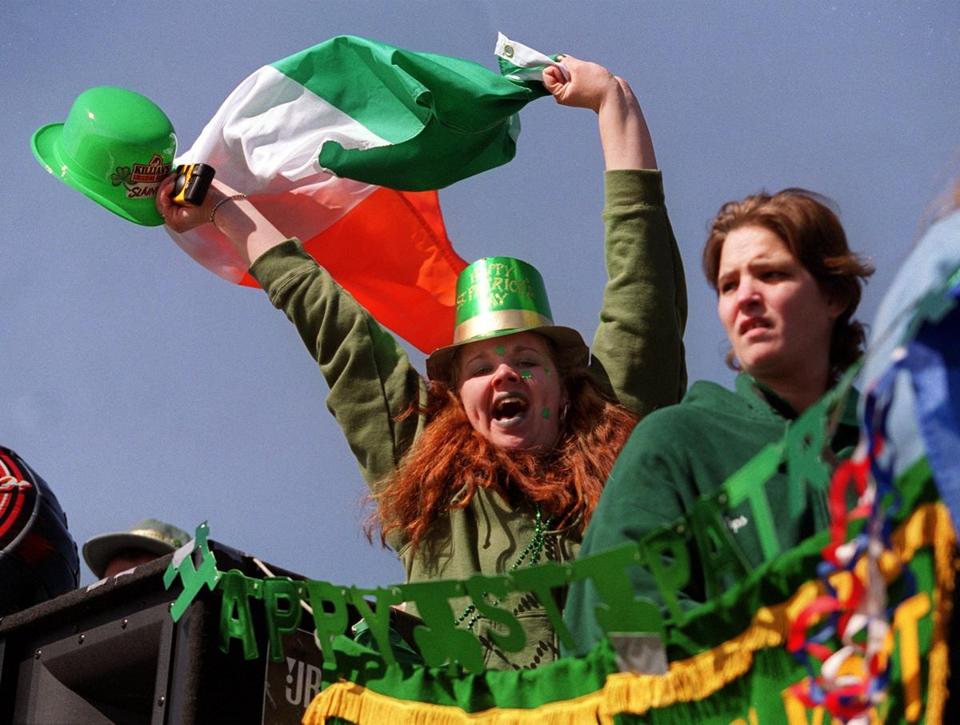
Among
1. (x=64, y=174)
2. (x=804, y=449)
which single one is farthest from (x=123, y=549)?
(x=804, y=449)

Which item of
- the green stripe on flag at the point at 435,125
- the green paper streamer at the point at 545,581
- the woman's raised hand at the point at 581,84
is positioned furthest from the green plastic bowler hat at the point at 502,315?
the green paper streamer at the point at 545,581

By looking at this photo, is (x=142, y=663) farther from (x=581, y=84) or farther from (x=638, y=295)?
(x=581, y=84)

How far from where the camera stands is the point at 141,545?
4.94 m

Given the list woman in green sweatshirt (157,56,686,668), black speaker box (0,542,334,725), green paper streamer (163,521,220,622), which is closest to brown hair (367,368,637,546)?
woman in green sweatshirt (157,56,686,668)

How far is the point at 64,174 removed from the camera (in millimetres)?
4715

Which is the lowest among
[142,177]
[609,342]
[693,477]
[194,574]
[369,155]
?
[693,477]

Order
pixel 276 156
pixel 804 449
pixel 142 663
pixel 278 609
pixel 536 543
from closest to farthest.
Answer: pixel 804 449
pixel 278 609
pixel 142 663
pixel 536 543
pixel 276 156

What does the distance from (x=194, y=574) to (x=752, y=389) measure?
1.21 m

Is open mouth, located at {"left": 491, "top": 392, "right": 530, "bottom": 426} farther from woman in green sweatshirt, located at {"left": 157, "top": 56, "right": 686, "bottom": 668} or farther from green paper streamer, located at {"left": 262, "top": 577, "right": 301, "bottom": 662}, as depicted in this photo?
green paper streamer, located at {"left": 262, "top": 577, "right": 301, "bottom": 662}

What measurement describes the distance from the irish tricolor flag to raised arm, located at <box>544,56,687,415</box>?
0.65m

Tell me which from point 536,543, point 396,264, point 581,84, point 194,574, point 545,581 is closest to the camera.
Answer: point 545,581

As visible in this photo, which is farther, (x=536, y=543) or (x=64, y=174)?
(x=64, y=174)

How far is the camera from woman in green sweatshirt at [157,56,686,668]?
3631 mm

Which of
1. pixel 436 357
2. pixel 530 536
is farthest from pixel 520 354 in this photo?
pixel 530 536
